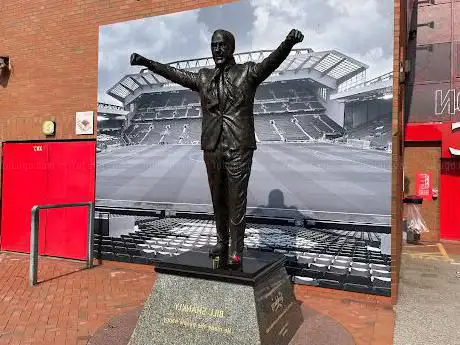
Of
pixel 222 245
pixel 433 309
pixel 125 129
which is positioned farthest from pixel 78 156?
pixel 433 309

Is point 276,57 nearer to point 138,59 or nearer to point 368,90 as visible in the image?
point 138,59

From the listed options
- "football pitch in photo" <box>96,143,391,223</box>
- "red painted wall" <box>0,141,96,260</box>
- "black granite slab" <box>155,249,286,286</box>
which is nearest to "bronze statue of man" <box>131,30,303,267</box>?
"black granite slab" <box>155,249,286,286</box>

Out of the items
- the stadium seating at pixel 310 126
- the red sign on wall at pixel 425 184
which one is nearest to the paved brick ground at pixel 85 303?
the stadium seating at pixel 310 126

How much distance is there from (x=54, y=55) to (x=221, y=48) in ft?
16.3

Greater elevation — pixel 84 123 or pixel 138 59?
pixel 138 59

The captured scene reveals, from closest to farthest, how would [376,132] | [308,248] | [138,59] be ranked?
[138,59]
[376,132]
[308,248]

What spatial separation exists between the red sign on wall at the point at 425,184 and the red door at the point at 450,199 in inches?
12.4

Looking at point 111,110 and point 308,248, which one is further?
point 111,110

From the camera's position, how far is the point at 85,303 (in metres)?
4.92

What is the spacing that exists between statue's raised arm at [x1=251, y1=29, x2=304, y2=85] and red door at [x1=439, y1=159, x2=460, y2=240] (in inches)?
369

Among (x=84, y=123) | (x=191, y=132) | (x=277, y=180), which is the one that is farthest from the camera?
(x=84, y=123)

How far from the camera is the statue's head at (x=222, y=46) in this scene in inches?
138

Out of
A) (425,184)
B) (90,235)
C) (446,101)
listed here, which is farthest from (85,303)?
(446,101)

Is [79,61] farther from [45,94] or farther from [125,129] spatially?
[125,129]
